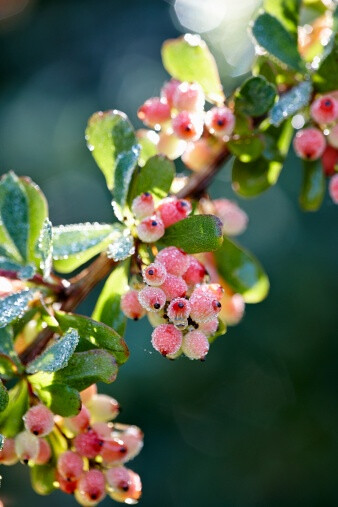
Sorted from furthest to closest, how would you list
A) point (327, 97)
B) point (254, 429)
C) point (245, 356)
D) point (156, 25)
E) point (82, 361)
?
point (156, 25) < point (254, 429) < point (245, 356) < point (327, 97) < point (82, 361)

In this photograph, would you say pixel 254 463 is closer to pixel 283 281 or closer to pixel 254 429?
pixel 254 429

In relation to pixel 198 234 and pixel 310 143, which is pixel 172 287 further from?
pixel 310 143

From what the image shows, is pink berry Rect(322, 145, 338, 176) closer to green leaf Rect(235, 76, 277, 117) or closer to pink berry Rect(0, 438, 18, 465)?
green leaf Rect(235, 76, 277, 117)

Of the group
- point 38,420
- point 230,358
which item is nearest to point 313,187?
point 38,420

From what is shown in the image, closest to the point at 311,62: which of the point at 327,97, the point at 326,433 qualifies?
the point at 327,97

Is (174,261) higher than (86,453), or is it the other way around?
(174,261)

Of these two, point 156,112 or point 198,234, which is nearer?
point 198,234

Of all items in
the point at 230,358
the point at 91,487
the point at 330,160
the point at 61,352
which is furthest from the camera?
the point at 230,358
